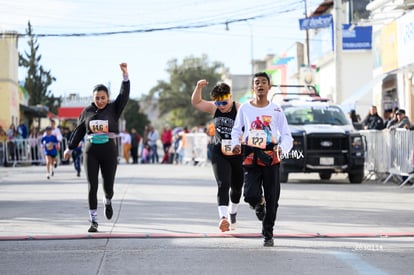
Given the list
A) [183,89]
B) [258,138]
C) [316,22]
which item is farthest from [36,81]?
[258,138]

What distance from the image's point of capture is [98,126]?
36.8 feet

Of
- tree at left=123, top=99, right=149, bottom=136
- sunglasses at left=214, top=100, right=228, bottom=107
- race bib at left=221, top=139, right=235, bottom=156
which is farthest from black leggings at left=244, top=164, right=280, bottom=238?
tree at left=123, top=99, right=149, bottom=136

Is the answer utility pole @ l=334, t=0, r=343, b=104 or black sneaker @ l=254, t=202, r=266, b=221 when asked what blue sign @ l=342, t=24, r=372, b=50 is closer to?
utility pole @ l=334, t=0, r=343, b=104

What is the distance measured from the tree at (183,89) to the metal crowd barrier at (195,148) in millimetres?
54702

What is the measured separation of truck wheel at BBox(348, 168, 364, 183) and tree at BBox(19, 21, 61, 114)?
2264 inches

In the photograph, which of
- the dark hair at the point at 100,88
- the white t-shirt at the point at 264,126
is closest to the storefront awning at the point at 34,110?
the dark hair at the point at 100,88

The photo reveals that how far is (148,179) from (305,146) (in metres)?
4.92

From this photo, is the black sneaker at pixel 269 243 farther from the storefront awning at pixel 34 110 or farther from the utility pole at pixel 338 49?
the storefront awning at pixel 34 110

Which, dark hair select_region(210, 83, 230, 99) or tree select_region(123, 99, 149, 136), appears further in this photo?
tree select_region(123, 99, 149, 136)

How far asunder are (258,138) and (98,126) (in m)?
2.43

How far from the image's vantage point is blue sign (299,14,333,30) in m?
32.6

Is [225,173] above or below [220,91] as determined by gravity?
below

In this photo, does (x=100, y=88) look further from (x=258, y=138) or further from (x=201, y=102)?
(x=258, y=138)

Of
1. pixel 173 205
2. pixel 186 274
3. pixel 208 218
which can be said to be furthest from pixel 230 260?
pixel 173 205
